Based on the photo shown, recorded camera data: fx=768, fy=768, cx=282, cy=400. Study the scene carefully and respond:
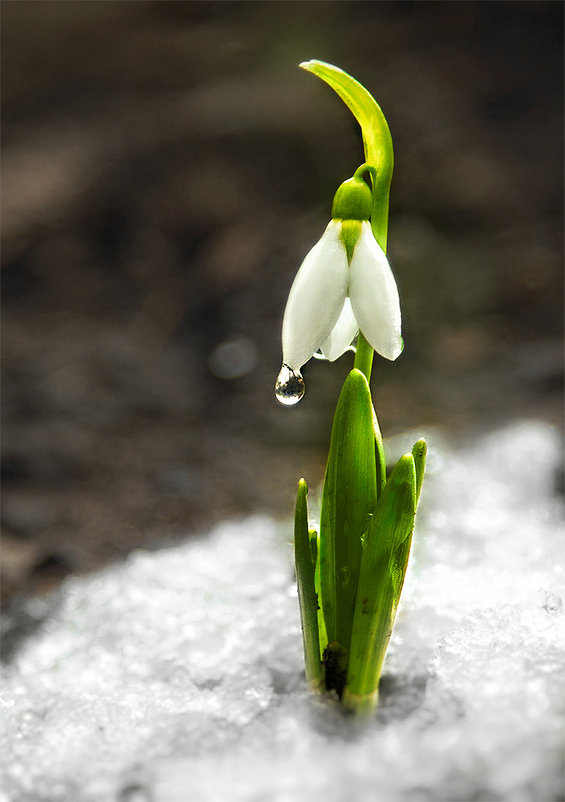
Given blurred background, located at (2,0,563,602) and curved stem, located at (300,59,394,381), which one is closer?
curved stem, located at (300,59,394,381)

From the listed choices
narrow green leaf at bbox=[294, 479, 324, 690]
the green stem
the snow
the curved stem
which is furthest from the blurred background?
the curved stem

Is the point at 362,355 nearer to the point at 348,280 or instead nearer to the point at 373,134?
the point at 348,280

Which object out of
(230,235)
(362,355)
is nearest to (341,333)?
(362,355)

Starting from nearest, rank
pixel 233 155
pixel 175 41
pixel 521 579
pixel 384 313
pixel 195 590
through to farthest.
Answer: pixel 384 313
pixel 521 579
pixel 195 590
pixel 233 155
pixel 175 41

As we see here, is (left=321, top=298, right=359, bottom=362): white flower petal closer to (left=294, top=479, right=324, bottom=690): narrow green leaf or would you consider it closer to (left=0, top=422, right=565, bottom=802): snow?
(left=294, top=479, right=324, bottom=690): narrow green leaf

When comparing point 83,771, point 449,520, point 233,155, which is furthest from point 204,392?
point 83,771

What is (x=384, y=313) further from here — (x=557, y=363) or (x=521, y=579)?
(x=557, y=363)
